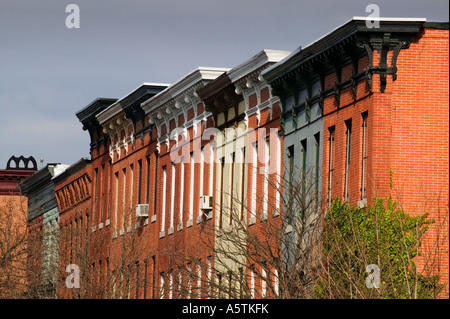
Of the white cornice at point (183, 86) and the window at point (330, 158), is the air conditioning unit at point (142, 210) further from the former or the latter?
the window at point (330, 158)

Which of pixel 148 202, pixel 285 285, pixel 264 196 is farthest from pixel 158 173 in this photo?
pixel 285 285

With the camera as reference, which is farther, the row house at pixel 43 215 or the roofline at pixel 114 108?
the row house at pixel 43 215

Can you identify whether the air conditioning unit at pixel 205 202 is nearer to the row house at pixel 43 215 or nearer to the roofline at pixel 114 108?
the roofline at pixel 114 108

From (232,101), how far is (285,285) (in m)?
15.9

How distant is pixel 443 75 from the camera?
38.4m

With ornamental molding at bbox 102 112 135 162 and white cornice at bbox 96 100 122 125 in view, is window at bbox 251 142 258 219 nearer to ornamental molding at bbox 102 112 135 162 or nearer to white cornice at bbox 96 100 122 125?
ornamental molding at bbox 102 112 135 162

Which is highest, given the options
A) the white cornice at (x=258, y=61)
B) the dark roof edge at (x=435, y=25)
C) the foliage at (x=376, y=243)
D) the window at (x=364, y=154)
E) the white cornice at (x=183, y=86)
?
the white cornice at (x=183, y=86)

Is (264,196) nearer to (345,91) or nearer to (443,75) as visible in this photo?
(345,91)

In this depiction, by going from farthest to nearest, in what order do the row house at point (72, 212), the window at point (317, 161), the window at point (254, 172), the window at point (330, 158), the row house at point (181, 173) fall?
the row house at point (72, 212) < the row house at point (181, 173) < the window at point (254, 172) < the window at point (330, 158) < the window at point (317, 161)

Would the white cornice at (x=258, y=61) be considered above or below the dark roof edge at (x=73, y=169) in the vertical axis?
below

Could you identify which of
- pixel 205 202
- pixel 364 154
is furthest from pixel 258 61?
pixel 364 154

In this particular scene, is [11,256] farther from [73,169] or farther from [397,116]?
[397,116]

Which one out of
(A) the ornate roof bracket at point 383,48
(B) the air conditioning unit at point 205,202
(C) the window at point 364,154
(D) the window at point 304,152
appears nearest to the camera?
(A) the ornate roof bracket at point 383,48

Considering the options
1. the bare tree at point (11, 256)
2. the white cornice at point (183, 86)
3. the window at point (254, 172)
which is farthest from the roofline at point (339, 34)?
the bare tree at point (11, 256)
